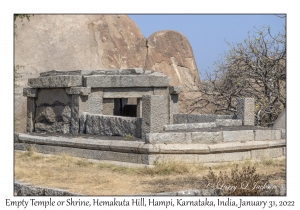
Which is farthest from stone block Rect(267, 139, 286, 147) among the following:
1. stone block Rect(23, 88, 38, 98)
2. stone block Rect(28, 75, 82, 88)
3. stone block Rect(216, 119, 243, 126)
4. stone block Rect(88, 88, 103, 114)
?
stone block Rect(23, 88, 38, 98)

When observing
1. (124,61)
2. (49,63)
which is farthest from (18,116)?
(124,61)

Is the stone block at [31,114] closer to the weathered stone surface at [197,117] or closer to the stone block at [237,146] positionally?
the weathered stone surface at [197,117]

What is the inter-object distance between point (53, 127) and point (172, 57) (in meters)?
12.8

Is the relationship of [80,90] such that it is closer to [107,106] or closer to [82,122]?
[82,122]

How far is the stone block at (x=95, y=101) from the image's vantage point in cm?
1398

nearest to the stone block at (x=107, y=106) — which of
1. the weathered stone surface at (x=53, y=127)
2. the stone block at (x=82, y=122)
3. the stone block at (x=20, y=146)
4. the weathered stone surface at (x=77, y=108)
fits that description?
the weathered stone surface at (x=77, y=108)

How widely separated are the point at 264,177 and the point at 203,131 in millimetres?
2258

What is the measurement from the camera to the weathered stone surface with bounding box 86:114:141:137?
11.9 m

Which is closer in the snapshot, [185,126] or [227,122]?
[185,126]

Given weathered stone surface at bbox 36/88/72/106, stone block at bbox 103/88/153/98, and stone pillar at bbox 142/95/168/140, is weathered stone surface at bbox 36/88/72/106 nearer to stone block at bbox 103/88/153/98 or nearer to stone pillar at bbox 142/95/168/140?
stone block at bbox 103/88/153/98

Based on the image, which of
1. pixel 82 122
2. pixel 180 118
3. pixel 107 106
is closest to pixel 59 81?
pixel 82 122

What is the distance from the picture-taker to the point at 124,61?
2541 centimetres

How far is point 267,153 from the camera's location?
475 inches

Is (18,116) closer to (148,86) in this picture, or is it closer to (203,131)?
(148,86)
